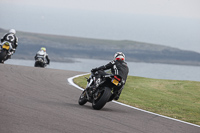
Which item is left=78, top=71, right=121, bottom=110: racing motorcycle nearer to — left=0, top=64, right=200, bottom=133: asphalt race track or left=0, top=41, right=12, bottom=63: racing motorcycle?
left=0, top=64, right=200, bottom=133: asphalt race track

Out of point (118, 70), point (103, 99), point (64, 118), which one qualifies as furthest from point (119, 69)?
point (64, 118)

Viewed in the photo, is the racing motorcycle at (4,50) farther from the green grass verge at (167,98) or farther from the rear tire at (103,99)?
the rear tire at (103,99)

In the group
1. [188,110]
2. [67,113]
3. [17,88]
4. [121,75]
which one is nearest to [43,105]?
[67,113]

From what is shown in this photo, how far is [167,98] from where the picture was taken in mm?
17297

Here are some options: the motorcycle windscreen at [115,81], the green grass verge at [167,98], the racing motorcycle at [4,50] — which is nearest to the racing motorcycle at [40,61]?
the racing motorcycle at [4,50]

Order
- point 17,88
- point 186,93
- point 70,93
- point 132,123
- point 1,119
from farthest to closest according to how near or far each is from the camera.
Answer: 1. point 186,93
2. point 70,93
3. point 17,88
4. point 132,123
5. point 1,119

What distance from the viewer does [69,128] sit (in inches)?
310

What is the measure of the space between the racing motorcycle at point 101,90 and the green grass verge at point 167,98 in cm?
217

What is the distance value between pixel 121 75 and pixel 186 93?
918 cm

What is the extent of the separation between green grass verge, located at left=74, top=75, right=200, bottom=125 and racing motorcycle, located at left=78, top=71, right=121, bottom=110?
2174 mm

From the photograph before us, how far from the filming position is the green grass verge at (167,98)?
43.4 ft

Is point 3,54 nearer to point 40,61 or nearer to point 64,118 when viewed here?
point 40,61

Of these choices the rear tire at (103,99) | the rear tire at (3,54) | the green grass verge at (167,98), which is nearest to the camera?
the rear tire at (103,99)

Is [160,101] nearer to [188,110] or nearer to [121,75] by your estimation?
[188,110]
